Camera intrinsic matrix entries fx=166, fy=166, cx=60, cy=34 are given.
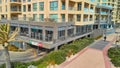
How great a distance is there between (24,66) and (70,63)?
631cm

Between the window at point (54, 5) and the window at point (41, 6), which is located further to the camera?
the window at point (41, 6)

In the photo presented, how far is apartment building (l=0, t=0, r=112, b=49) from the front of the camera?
96.6ft

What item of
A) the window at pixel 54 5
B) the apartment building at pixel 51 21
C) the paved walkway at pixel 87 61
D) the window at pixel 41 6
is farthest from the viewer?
the window at pixel 41 6

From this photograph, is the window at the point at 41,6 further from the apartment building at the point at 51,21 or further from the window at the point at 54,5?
the window at the point at 54,5

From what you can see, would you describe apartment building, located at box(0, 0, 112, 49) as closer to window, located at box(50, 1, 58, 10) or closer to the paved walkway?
window, located at box(50, 1, 58, 10)

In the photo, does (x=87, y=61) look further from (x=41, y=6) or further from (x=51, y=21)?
(x=41, y=6)

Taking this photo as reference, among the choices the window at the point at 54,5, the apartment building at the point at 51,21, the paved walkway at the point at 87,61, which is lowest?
the paved walkway at the point at 87,61

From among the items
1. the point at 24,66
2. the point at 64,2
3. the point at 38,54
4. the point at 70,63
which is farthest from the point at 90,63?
the point at 64,2

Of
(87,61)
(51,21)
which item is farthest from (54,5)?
(87,61)

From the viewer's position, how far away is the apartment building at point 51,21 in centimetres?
2946

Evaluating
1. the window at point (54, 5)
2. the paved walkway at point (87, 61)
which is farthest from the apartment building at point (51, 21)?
the paved walkway at point (87, 61)

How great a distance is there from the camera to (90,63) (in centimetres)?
2333

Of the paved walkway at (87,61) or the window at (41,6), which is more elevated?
the window at (41,6)

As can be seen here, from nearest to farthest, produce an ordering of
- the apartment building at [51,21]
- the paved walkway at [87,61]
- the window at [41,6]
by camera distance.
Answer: the paved walkway at [87,61], the apartment building at [51,21], the window at [41,6]
